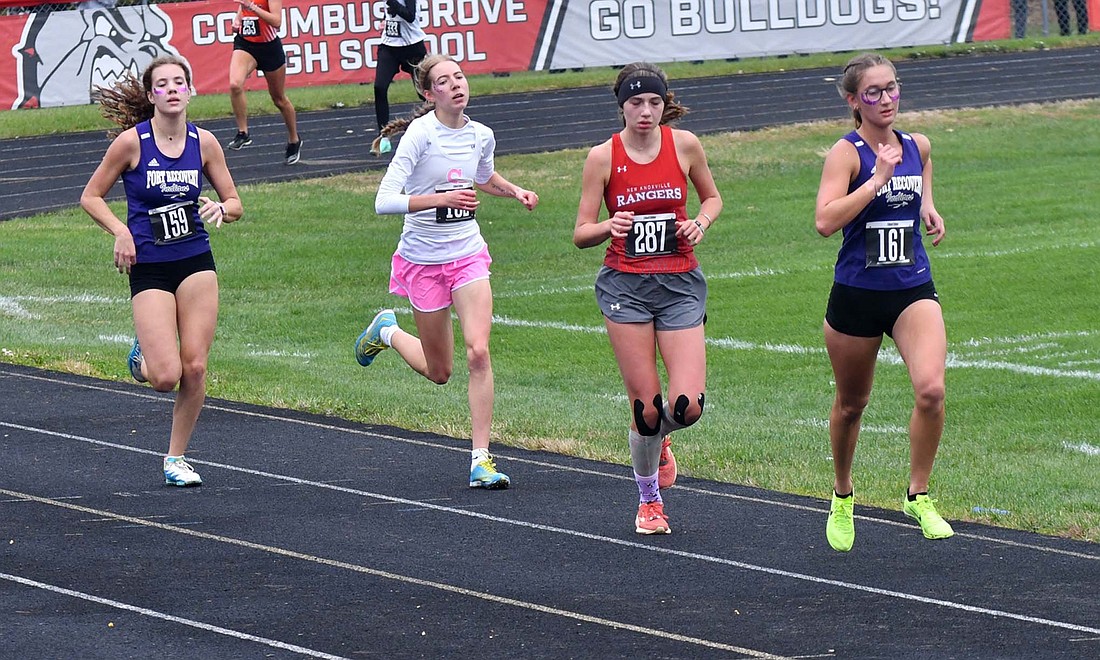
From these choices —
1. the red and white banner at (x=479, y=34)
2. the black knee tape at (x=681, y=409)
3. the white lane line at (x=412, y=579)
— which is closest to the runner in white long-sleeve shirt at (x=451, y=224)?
the white lane line at (x=412, y=579)

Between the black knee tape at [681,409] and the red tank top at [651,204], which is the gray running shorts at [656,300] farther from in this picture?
the black knee tape at [681,409]

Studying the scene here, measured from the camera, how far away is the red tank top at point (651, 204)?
727 cm

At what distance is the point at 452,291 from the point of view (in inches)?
342

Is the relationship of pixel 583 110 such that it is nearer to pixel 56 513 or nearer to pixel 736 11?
pixel 736 11

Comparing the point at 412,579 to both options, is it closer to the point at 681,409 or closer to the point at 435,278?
the point at 681,409

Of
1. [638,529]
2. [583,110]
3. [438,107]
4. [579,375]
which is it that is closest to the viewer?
[638,529]

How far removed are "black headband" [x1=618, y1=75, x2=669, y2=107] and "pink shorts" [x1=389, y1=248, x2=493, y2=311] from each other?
163cm

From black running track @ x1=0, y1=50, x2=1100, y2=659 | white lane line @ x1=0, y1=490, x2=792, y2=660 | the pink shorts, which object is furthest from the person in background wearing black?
white lane line @ x1=0, y1=490, x2=792, y2=660

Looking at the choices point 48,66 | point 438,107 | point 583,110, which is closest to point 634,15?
point 583,110

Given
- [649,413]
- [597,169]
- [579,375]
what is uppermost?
[597,169]

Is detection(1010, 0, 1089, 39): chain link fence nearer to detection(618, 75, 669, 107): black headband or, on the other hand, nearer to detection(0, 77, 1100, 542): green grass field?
detection(0, 77, 1100, 542): green grass field

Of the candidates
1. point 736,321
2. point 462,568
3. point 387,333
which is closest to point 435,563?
point 462,568

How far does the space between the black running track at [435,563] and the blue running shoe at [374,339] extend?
0.45m

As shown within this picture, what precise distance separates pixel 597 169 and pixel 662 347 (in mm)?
787
